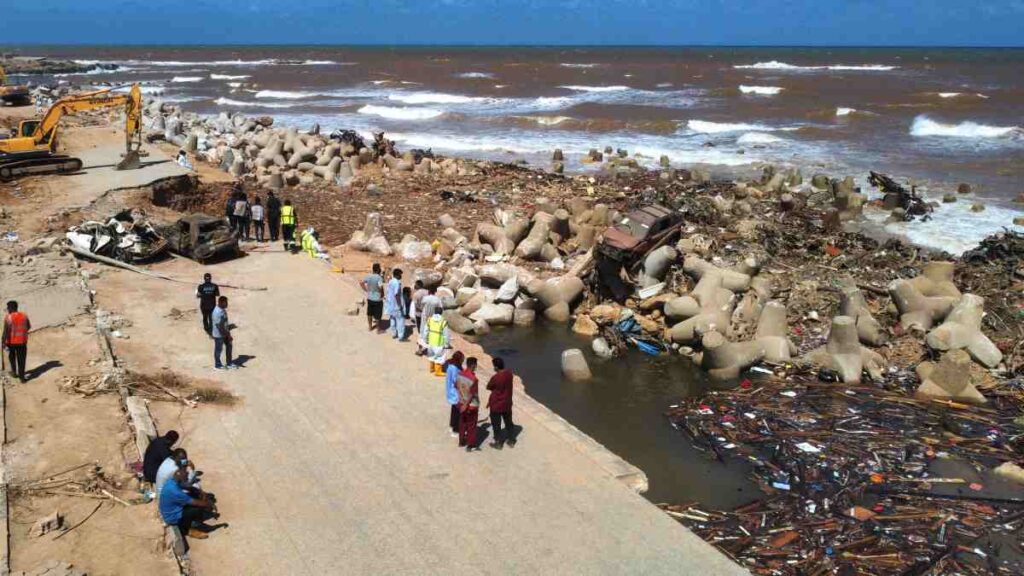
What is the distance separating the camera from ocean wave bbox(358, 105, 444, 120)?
148 feet

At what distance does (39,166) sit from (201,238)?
8940 millimetres

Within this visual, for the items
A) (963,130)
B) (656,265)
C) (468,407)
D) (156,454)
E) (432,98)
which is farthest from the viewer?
(432,98)

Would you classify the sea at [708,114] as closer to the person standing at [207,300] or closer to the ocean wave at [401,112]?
the ocean wave at [401,112]

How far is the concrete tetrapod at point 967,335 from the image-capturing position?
12.1 metres

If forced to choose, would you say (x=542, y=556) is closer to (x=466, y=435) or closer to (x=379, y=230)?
(x=466, y=435)

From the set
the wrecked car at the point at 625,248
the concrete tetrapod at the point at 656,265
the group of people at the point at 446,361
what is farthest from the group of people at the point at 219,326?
the concrete tetrapod at the point at 656,265

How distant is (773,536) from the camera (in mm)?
8305

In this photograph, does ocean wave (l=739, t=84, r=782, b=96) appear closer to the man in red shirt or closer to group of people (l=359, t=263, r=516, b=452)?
group of people (l=359, t=263, r=516, b=452)

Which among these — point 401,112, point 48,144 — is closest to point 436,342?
point 48,144

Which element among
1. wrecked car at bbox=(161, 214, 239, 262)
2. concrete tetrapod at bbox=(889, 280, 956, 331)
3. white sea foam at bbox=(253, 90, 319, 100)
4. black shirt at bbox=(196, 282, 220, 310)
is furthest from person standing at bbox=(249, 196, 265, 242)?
white sea foam at bbox=(253, 90, 319, 100)

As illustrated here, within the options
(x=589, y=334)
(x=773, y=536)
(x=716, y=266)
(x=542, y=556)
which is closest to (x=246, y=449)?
(x=542, y=556)

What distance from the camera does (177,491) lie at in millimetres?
7070

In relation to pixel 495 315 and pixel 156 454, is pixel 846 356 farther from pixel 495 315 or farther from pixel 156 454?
pixel 156 454

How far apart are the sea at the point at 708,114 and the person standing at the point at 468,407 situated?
47.7 ft
